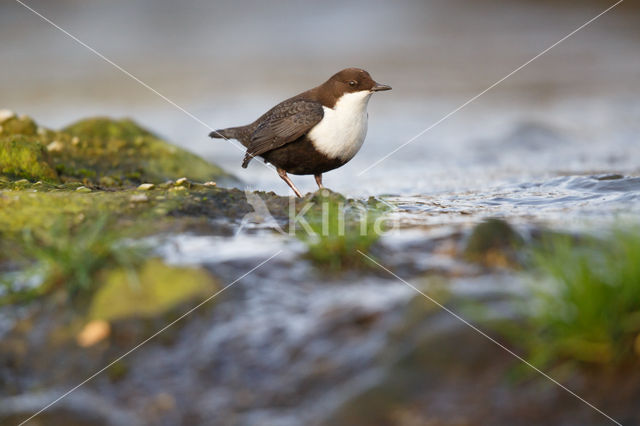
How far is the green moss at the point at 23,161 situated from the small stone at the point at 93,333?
3167 mm

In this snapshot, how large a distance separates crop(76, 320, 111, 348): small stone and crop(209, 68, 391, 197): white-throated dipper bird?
11.3ft

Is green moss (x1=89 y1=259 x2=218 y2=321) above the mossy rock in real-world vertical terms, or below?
below

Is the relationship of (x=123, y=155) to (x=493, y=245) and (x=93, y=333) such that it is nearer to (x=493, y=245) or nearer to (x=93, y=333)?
(x=93, y=333)

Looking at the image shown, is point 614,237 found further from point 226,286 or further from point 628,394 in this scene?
point 226,286

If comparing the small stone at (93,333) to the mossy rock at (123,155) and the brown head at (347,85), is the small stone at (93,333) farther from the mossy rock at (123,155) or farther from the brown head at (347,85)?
the mossy rock at (123,155)

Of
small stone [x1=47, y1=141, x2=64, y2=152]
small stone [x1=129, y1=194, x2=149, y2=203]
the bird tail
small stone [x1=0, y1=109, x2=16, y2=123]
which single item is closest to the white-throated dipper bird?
the bird tail

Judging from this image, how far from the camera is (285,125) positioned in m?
6.61

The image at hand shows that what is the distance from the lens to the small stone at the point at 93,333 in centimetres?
331

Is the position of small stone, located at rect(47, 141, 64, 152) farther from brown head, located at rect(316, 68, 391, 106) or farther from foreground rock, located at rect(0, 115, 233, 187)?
brown head, located at rect(316, 68, 391, 106)

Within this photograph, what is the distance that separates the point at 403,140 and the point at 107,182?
6.79 m

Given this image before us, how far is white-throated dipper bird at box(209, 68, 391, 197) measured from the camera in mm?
6449

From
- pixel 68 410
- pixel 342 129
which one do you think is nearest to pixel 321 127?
pixel 342 129

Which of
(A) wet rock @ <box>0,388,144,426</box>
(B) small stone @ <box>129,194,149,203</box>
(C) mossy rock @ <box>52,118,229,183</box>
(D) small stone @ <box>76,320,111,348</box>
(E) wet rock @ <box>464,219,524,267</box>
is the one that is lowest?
(A) wet rock @ <box>0,388,144,426</box>

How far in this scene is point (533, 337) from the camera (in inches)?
110
